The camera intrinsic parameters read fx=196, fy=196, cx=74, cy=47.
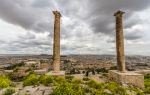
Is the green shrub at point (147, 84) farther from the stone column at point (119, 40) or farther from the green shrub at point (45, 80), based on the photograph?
the green shrub at point (45, 80)

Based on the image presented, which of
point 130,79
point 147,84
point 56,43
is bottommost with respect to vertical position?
point 147,84

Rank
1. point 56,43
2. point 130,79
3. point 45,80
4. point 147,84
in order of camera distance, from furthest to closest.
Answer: point 56,43, point 147,84, point 130,79, point 45,80

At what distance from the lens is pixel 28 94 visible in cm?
894

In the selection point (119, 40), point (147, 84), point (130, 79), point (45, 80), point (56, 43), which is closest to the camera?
point (45, 80)

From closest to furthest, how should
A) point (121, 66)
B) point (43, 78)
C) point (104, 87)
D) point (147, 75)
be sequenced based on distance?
point (104, 87), point (43, 78), point (121, 66), point (147, 75)

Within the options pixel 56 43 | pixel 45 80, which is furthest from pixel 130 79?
pixel 56 43

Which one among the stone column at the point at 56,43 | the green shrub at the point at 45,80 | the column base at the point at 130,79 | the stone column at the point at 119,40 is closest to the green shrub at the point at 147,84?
the column base at the point at 130,79

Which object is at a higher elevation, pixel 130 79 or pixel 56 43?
pixel 56 43

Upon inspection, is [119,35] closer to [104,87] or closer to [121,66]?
[121,66]

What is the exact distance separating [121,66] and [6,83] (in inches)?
327

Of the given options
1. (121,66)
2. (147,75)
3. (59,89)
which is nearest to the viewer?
(59,89)

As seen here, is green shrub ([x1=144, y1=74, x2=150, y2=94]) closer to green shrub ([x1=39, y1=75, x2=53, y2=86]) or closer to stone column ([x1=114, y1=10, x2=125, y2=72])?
stone column ([x1=114, y1=10, x2=125, y2=72])

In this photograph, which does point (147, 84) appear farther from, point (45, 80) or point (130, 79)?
point (45, 80)

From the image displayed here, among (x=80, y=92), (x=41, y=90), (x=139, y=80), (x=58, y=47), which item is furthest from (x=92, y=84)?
(x=58, y=47)
